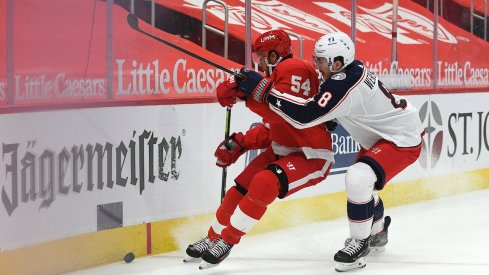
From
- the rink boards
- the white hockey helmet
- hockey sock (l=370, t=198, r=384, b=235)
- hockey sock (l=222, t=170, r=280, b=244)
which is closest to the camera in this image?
the rink boards

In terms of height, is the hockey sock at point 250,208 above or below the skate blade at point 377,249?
above

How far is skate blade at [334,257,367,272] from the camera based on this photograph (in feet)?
16.0

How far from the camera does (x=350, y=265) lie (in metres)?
4.89

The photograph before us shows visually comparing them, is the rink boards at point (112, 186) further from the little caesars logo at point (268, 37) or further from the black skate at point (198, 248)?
the little caesars logo at point (268, 37)

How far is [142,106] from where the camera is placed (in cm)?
530

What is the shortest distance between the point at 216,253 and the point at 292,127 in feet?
2.25

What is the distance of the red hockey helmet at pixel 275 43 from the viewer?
4.93m

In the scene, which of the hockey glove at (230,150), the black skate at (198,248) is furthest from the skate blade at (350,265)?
the hockey glove at (230,150)

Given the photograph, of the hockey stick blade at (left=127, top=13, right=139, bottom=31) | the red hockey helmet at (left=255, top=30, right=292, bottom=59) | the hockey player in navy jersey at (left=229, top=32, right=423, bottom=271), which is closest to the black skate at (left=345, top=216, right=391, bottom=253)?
the hockey player in navy jersey at (left=229, top=32, right=423, bottom=271)

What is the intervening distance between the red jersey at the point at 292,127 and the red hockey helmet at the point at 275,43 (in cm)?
6

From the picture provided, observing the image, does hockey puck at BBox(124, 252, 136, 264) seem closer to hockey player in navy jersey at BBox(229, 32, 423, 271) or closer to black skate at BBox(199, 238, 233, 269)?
black skate at BBox(199, 238, 233, 269)

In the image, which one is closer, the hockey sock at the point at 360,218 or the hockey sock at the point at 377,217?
the hockey sock at the point at 360,218

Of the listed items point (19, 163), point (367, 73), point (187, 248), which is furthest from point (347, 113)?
point (19, 163)

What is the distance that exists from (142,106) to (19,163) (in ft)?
3.13
